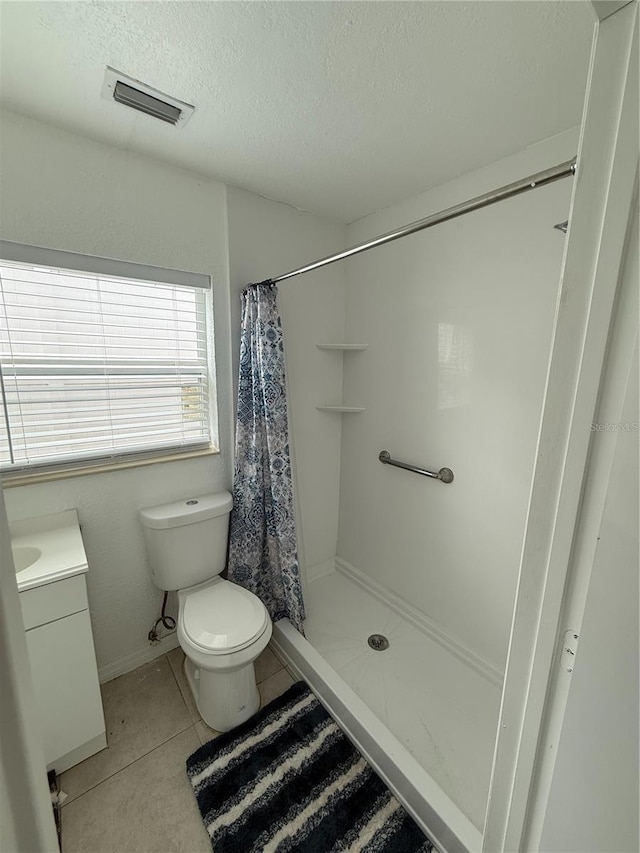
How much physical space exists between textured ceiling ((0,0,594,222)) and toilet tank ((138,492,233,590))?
1.48 meters

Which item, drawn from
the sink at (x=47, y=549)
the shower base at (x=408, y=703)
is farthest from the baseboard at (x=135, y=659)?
the sink at (x=47, y=549)

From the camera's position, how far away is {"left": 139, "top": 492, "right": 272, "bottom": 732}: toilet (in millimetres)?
1352

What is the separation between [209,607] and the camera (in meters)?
1.54

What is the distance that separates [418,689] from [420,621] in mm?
373

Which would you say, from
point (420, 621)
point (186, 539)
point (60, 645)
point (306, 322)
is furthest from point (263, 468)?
point (420, 621)

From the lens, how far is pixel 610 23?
429mm

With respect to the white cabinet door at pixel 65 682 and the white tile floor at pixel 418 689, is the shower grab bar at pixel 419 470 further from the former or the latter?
the white cabinet door at pixel 65 682

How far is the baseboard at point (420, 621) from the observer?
1673 mm

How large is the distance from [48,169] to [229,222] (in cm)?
67

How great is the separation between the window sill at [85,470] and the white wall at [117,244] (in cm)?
3

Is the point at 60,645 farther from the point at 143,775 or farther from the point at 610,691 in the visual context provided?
the point at 610,691

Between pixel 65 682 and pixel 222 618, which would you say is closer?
pixel 65 682

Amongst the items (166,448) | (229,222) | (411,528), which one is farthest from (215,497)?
(229,222)

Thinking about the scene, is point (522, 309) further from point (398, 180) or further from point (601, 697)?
point (601, 697)
